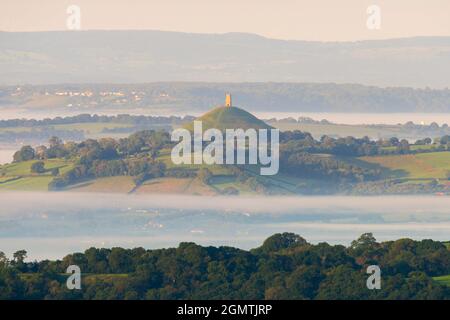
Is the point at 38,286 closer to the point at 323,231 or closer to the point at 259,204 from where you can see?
the point at 323,231

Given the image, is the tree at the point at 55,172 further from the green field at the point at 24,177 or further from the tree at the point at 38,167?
the tree at the point at 38,167

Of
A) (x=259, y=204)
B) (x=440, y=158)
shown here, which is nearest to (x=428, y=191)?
(x=440, y=158)

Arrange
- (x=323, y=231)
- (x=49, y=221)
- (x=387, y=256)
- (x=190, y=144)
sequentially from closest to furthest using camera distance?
(x=387, y=256), (x=323, y=231), (x=49, y=221), (x=190, y=144)

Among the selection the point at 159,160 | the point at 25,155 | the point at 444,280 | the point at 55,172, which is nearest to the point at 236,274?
the point at 444,280

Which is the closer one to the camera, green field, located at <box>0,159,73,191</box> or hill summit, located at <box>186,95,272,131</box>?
green field, located at <box>0,159,73,191</box>

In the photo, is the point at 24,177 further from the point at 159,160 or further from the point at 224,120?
the point at 224,120

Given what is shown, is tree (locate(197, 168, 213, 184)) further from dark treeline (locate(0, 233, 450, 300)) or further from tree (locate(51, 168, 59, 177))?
dark treeline (locate(0, 233, 450, 300))

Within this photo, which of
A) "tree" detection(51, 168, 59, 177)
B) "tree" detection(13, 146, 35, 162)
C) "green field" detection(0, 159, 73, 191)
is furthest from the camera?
"tree" detection(13, 146, 35, 162)

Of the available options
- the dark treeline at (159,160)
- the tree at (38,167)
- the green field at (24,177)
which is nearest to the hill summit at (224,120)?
the dark treeline at (159,160)

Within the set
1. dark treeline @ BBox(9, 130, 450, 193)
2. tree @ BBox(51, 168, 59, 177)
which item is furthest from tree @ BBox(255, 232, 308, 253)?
tree @ BBox(51, 168, 59, 177)
